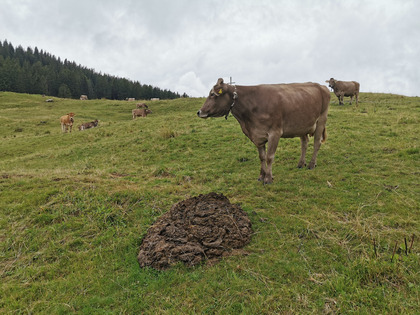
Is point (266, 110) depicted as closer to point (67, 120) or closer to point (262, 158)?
point (262, 158)

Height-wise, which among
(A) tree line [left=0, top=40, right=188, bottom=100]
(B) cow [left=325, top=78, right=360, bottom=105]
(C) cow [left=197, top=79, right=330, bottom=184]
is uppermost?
(A) tree line [left=0, top=40, right=188, bottom=100]

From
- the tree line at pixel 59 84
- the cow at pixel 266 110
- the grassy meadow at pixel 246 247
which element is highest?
the tree line at pixel 59 84

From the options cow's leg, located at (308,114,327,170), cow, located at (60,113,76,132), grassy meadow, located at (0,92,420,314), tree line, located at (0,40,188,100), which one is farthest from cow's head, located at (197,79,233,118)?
tree line, located at (0,40,188,100)

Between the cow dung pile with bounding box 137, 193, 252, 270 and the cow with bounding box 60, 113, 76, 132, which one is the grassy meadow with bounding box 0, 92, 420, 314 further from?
the cow with bounding box 60, 113, 76, 132

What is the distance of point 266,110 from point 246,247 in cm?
393

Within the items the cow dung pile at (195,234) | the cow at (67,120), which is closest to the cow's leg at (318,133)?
the cow dung pile at (195,234)

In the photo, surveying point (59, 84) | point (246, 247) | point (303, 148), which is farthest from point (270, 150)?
point (59, 84)

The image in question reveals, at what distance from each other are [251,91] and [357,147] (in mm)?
5744

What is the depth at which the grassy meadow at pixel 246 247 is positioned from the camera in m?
3.06

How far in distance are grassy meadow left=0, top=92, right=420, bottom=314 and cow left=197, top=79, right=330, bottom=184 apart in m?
1.33

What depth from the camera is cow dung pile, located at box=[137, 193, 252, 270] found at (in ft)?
12.7

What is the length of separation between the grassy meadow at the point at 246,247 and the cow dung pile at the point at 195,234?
20 centimetres

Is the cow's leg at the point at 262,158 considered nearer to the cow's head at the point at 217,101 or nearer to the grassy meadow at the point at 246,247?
the grassy meadow at the point at 246,247

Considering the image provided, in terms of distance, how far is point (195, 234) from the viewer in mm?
4211
